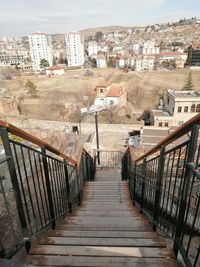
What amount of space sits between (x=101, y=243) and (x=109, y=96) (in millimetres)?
27093

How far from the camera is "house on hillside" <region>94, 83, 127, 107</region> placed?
28577 millimetres

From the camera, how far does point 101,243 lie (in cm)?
226

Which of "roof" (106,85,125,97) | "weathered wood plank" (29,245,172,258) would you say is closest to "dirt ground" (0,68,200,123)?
"roof" (106,85,125,97)

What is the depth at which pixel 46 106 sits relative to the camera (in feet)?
105

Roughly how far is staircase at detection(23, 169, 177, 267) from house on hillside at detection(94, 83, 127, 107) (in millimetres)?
24558

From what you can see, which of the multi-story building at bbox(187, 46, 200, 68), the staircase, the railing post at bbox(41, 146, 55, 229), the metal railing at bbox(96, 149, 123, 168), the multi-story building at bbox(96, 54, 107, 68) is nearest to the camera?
the staircase

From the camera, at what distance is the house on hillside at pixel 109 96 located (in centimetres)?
2858

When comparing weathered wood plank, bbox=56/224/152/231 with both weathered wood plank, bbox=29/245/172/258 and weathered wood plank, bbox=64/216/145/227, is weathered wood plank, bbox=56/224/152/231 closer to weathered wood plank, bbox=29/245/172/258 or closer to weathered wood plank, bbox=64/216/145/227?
weathered wood plank, bbox=64/216/145/227

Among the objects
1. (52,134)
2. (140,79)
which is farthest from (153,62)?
(52,134)

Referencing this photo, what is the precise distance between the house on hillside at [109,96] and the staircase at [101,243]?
24.6 metres

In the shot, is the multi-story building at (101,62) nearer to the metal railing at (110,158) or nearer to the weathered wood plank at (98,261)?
the metal railing at (110,158)

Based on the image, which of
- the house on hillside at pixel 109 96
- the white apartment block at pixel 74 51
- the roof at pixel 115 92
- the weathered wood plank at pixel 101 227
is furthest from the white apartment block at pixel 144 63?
the weathered wood plank at pixel 101 227

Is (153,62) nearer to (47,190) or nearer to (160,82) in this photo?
(160,82)

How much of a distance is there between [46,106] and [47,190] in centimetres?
3078
